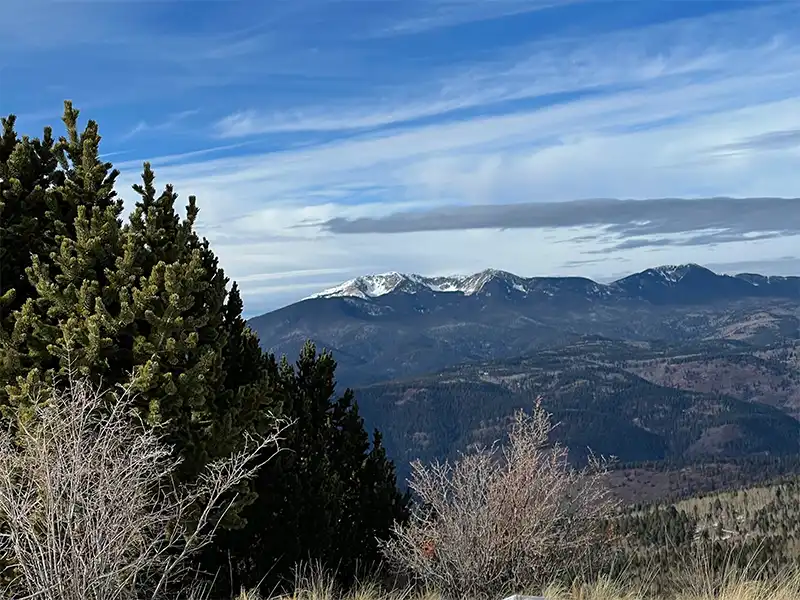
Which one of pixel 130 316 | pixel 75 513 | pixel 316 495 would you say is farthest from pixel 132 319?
pixel 316 495

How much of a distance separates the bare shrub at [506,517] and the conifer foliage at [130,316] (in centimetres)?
267

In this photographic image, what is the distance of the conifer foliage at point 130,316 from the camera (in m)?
9.73

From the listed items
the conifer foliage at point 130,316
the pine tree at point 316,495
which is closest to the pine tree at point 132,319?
the conifer foliage at point 130,316

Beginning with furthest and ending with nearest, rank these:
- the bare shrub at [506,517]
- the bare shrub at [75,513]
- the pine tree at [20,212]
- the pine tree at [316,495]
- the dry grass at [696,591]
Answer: the pine tree at [316,495] → the pine tree at [20,212] → the bare shrub at [506,517] → the dry grass at [696,591] → the bare shrub at [75,513]

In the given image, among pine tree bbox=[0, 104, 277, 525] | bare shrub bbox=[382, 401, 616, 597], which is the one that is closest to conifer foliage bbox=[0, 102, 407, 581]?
pine tree bbox=[0, 104, 277, 525]

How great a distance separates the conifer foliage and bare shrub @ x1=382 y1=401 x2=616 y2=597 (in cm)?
A: 267

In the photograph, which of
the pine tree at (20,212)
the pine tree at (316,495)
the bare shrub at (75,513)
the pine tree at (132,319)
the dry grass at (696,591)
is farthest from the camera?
the pine tree at (316,495)

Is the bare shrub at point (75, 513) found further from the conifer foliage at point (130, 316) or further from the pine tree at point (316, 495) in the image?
the pine tree at point (316, 495)

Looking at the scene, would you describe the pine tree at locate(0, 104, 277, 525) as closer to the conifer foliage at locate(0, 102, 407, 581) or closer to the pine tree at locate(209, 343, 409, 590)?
the conifer foliage at locate(0, 102, 407, 581)

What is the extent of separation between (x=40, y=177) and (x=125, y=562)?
736 cm

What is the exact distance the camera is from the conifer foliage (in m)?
9.73

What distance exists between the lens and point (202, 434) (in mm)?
10438

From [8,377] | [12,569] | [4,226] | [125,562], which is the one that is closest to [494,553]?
[125,562]

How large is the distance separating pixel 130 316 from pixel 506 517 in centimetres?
556
